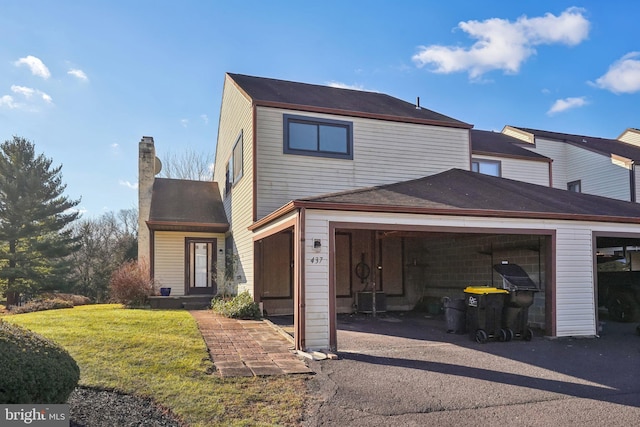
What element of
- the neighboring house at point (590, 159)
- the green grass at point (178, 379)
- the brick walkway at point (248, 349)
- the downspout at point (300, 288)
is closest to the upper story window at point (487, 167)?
the neighboring house at point (590, 159)

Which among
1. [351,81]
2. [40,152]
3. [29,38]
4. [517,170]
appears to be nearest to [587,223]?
[517,170]

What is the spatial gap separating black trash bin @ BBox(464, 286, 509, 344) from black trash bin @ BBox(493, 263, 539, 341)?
0.42 feet

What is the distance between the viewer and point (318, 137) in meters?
13.4

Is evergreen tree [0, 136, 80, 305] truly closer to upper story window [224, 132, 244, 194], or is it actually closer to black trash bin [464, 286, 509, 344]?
upper story window [224, 132, 244, 194]

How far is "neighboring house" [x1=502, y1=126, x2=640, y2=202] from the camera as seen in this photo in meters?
19.1

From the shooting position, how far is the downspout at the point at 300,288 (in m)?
7.95

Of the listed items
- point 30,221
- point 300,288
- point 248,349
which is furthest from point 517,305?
point 30,221

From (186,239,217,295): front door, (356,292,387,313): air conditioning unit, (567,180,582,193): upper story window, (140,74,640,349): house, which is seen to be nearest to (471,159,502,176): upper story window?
(140,74,640,349): house

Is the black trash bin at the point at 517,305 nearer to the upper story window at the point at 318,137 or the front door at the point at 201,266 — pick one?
the upper story window at the point at 318,137

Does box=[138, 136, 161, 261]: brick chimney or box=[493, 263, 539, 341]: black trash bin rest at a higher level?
box=[138, 136, 161, 261]: brick chimney

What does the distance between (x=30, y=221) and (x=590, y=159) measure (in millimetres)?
27862

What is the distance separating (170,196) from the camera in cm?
1831

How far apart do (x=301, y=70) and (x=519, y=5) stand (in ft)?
26.3

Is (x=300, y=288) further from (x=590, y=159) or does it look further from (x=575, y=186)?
(x=575, y=186)
